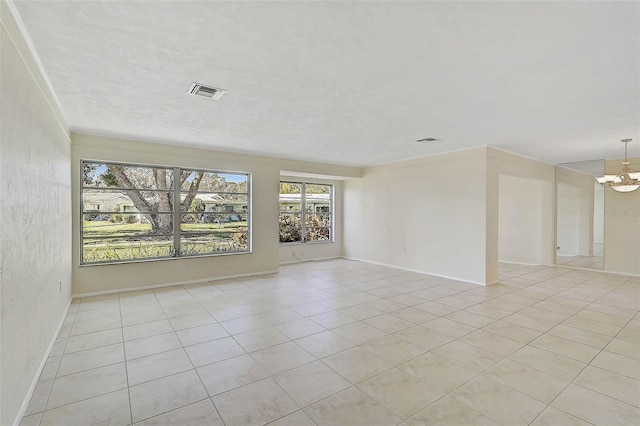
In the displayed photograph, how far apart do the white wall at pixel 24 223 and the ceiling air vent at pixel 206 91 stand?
121 cm

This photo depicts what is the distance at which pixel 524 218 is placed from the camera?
7934 millimetres

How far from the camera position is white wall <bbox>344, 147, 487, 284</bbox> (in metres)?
5.77

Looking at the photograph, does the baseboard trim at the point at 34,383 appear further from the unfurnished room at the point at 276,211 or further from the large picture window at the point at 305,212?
the large picture window at the point at 305,212

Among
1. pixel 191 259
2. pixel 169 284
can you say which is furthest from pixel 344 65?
pixel 169 284

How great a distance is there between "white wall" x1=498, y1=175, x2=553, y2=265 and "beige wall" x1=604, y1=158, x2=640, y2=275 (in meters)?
1.12

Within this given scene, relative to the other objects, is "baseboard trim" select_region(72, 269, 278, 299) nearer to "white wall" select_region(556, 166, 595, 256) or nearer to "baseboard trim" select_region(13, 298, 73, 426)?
"baseboard trim" select_region(13, 298, 73, 426)

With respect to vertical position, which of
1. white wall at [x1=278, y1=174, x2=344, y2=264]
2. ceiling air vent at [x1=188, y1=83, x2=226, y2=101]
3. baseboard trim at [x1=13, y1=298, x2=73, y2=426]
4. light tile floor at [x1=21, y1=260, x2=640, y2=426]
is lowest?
light tile floor at [x1=21, y1=260, x2=640, y2=426]

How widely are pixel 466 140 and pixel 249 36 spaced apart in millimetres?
4300

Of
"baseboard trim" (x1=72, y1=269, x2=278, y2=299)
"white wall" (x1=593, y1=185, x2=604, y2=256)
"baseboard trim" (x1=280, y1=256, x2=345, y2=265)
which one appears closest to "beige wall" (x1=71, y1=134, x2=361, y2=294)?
"baseboard trim" (x1=72, y1=269, x2=278, y2=299)

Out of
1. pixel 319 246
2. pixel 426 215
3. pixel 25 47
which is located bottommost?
pixel 319 246

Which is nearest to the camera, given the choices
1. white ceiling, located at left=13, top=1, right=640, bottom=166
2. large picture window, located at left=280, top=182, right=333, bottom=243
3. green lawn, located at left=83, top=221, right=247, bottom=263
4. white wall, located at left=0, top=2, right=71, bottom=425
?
white wall, located at left=0, top=2, right=71, bottom=425

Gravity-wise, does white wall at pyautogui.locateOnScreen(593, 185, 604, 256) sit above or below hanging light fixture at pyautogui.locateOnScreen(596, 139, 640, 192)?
below

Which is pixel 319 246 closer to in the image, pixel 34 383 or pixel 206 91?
pixel 206 91

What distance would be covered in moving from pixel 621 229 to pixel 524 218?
1.84 meters
